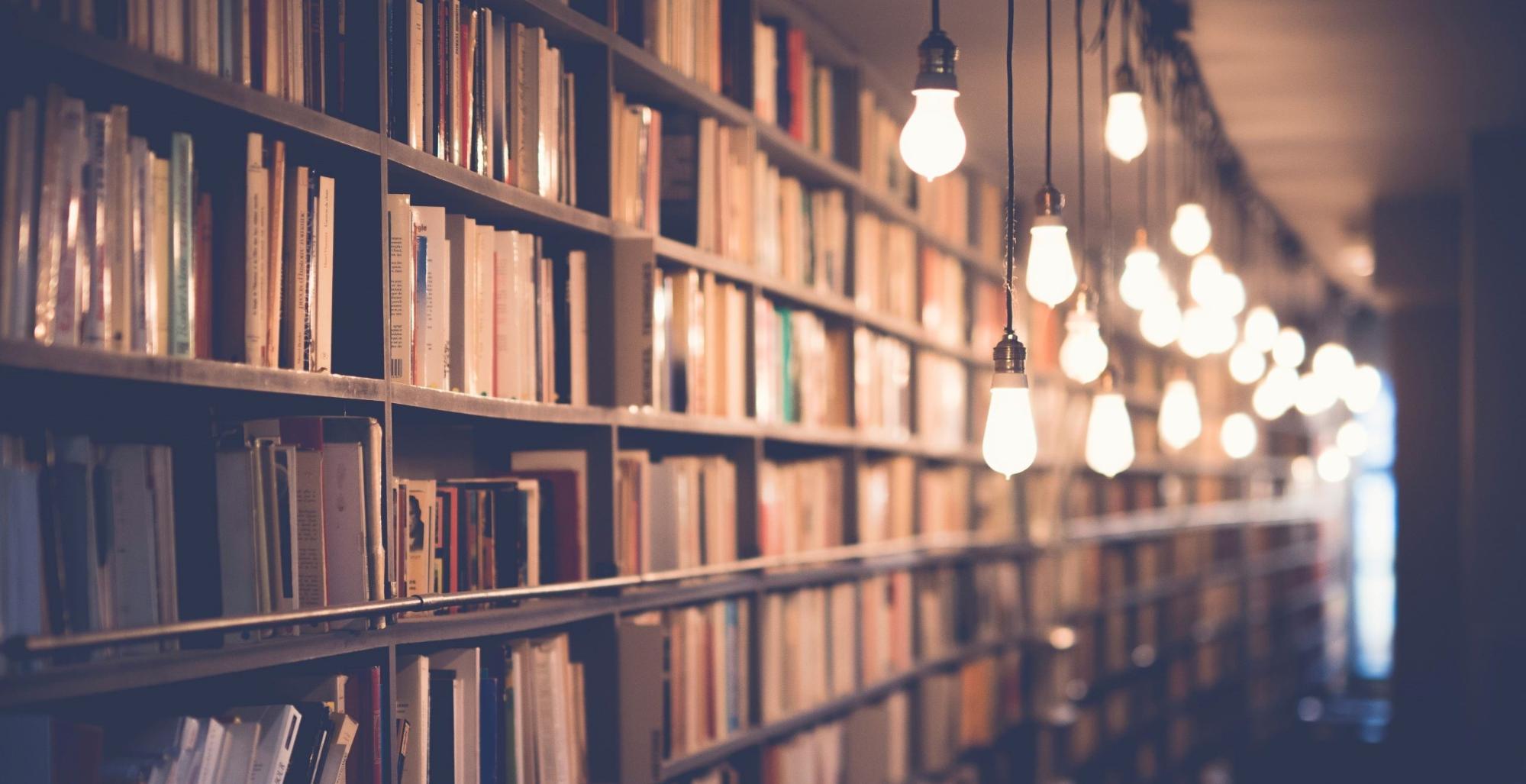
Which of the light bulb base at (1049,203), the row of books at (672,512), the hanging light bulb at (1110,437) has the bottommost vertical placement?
the row of books at (672,512)

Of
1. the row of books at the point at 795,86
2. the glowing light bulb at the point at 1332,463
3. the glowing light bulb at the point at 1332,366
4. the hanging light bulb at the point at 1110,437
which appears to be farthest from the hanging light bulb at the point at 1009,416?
the glowing light bulb at the point at 1332,463

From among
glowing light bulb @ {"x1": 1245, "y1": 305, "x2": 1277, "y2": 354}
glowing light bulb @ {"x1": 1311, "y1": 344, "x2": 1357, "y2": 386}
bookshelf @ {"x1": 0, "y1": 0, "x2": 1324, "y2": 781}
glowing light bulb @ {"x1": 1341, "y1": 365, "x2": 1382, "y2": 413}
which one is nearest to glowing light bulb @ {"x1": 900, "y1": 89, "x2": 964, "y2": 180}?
bookshelf @ {"x1": 0, "y1": 0, "x2": 1324, "y2": 781}

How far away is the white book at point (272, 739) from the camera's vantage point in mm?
1744

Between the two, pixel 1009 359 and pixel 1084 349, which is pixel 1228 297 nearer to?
pixel 1084 349

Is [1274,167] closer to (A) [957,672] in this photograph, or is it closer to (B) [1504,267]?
(B) [1504,267]

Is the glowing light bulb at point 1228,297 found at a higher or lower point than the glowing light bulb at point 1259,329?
higher

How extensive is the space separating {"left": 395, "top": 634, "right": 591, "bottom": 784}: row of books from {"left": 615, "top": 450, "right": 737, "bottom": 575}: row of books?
0.88ft

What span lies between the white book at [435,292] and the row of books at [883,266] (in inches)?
78.4

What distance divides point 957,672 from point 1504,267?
2806mm

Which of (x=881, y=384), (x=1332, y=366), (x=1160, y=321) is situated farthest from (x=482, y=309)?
(x=1332, y=366)

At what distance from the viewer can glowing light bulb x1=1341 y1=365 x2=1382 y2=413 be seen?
22.7 ft

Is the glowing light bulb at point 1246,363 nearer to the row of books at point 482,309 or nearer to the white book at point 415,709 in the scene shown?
the row of books at point 482,309

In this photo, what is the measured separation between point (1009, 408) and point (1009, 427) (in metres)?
0.03

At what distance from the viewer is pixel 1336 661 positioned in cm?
1255
